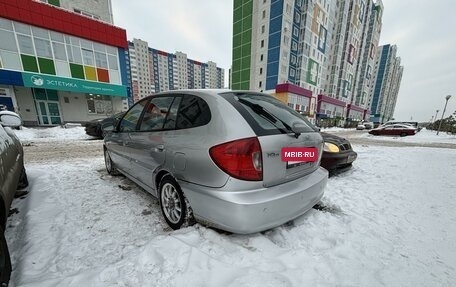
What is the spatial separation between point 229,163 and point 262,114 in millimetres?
668

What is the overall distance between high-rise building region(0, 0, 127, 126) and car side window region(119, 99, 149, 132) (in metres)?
17.5

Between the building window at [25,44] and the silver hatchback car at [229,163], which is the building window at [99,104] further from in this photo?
the silver hatchback car at [229,163]

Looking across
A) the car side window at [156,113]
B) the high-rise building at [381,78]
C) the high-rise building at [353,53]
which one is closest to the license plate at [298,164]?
the car side window at [156,113]

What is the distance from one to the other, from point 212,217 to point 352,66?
69.0m

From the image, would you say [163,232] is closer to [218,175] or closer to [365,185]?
[218,175]

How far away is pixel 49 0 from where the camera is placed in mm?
16578

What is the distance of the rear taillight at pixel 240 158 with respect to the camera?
1697mm

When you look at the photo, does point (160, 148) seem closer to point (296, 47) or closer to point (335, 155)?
point (335, 155)

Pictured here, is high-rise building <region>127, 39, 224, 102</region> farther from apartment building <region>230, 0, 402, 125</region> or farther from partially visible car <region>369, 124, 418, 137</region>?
partially visible car <region>369, 124, 418, 137</region>

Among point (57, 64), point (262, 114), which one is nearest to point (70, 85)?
point (57, 64)

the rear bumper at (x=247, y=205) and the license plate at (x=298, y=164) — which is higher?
the license plate at (x=298, y=164)

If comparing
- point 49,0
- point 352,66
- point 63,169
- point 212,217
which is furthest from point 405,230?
point 352,66

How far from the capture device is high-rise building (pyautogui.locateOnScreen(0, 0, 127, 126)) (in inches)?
560

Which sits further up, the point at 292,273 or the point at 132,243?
the point at 292,273
